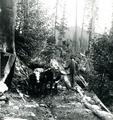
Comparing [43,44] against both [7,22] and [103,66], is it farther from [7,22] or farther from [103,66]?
[7,22]

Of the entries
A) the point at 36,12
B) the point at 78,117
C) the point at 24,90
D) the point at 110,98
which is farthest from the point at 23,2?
the point at 78,117

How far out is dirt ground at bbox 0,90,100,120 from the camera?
24.3ft

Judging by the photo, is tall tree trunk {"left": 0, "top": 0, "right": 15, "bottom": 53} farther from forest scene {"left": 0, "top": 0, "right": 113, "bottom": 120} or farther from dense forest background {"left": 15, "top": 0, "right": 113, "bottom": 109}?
dense forest background {"left": 15, "top": 0, "right": 113, "bottom": 109}

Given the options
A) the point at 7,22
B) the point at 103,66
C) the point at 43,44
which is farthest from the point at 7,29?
the point at 43,44

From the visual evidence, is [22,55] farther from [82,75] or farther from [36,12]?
[82,75]

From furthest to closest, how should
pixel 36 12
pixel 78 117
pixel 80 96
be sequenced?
pixel 36 12 → pixel 80 96 → pixel 78 117

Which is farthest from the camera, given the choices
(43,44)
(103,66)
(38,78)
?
(43,44)

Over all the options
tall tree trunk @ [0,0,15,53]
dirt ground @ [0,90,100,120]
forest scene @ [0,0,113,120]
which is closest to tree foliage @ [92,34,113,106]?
forest scene @ [0,0,113,120]

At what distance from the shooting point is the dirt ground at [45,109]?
742 centimetres

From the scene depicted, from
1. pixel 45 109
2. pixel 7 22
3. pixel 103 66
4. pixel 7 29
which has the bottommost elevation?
pixel 45 109

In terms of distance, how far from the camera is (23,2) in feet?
47.7

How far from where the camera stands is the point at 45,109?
883 cm

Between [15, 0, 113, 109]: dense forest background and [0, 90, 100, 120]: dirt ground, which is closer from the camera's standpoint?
[0, 90, 100, 120]: dirt ground

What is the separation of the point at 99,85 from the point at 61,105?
288cm
